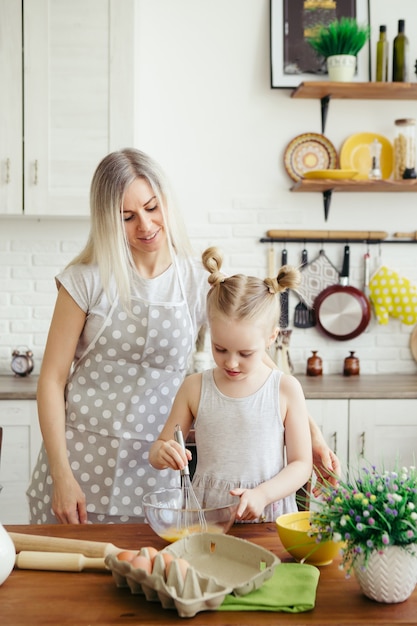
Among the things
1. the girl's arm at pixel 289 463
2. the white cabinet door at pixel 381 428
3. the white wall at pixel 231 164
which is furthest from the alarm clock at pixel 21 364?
the girl's arm at pixel 289 463

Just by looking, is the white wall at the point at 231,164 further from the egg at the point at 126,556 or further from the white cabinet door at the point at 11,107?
the egg at the point at 126,556

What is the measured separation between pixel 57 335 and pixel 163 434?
0.41 m

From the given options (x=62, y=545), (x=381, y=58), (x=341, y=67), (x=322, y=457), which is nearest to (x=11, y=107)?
(x=341, y=67)

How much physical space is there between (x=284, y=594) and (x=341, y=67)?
3.11 m

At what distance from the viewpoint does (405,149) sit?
13.2ft

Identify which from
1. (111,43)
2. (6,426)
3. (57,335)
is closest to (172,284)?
(57,335)

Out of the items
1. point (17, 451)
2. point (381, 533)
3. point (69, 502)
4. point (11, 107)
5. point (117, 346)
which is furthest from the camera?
point (11, 107)

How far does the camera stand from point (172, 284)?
2.22 metres

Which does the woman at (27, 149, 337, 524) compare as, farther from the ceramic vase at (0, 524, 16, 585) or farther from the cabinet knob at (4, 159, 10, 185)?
the cabinet knob at (4, 159, 10, 185)

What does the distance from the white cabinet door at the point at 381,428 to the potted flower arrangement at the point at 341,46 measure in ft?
5.15

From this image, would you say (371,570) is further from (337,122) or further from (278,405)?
(337,122)

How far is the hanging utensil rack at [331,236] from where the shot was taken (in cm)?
416

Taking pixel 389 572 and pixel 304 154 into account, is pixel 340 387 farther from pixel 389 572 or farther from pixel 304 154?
pixel 389 572

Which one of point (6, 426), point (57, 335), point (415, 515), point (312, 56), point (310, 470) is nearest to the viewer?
point (415, 515)
